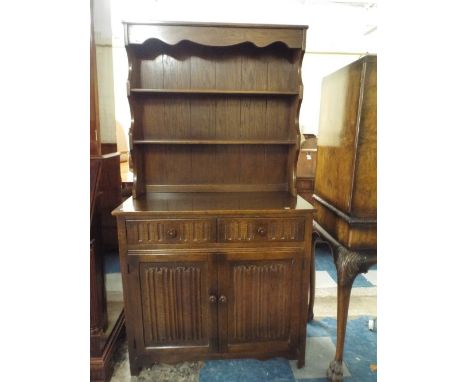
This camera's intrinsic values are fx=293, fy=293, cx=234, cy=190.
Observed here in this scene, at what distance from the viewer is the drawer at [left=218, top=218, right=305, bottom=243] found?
1362 mm

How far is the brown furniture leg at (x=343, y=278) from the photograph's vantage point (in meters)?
1.31

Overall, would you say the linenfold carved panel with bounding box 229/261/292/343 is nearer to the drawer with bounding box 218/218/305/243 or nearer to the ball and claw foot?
the drawer with bounding box 218/218/305/243

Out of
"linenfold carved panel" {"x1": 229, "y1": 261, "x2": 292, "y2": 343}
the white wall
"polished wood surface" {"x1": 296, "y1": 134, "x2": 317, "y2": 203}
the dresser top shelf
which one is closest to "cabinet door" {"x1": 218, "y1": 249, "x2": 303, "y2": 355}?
"linenfold carved panel" {"x1": 229, "y1": 261, "x2": 292, "y2": 343}

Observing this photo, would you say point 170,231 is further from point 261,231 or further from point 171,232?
point 261,231

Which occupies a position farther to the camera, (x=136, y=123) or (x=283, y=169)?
(x=283, y=169)

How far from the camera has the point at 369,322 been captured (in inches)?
71.8

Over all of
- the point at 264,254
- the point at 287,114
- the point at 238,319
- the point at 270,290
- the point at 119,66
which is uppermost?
the point at 119,66

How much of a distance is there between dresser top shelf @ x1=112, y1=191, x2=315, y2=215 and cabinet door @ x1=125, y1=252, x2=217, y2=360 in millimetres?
218

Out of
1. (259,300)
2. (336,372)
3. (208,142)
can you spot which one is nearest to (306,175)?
(208,142)

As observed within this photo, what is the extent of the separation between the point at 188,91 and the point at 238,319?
1.18 m

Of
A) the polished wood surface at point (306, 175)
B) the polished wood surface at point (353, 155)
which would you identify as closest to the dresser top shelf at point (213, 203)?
the polished wood surface at point (353, 155)

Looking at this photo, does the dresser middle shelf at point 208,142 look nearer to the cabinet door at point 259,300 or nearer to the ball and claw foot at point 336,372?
the cabinet door at point 259,300
